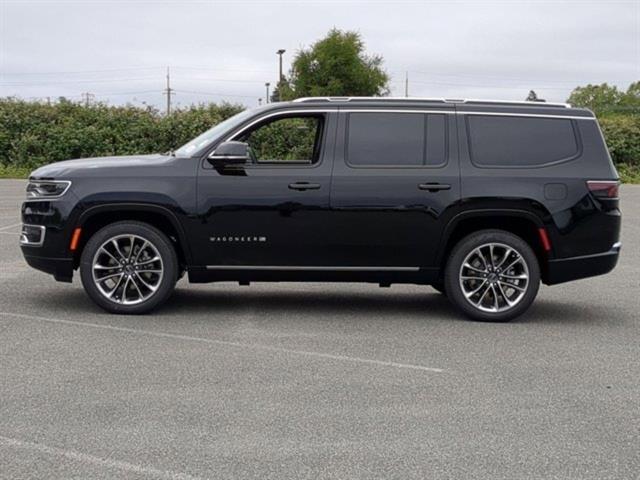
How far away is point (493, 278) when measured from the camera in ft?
25.8

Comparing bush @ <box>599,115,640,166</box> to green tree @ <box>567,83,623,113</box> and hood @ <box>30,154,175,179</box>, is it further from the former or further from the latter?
green tree @ <box>567,83,623,113</box>

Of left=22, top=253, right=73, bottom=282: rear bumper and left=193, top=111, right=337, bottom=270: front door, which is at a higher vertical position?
left=193, top=111, right=337, bottom=270: front door

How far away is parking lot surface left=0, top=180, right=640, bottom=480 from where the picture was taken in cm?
432

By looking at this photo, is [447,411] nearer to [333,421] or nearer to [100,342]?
[333,421]

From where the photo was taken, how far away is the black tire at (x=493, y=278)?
7797 mm

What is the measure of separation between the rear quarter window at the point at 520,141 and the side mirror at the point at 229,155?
2.01 metres

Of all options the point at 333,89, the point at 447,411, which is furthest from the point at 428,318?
the point at 333,89

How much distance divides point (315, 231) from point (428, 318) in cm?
134

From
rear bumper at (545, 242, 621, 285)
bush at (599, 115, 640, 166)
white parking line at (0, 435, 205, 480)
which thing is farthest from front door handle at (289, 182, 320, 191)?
bush at (599, 115, 640, 166)

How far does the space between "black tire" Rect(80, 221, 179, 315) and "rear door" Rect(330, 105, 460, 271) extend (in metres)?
1.46

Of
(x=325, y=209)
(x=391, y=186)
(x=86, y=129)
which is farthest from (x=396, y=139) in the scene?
(x=86, y=129)

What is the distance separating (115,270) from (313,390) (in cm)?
290

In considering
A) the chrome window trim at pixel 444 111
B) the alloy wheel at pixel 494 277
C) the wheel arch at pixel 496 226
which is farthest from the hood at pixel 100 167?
the alloy wheel at pixel 494 277

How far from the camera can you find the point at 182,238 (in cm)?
768
